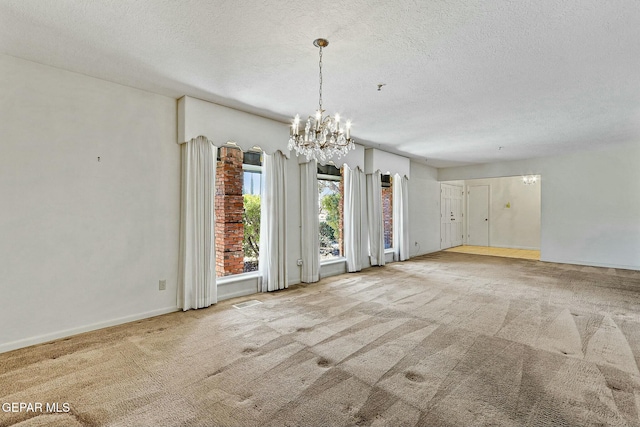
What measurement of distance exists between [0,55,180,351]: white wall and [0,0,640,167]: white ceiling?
13.3 inches

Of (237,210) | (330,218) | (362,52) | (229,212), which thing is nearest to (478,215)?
(330,218)

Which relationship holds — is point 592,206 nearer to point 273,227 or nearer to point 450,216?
point 450,216

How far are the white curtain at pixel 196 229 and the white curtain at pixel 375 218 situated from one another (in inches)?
149

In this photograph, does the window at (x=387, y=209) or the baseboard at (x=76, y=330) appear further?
the window at (x=387, y=209)

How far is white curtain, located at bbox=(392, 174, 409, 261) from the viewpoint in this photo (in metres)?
7.88

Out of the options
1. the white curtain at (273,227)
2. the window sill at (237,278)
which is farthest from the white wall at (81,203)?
the white curtain at (273,227)

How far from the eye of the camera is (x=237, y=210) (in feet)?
15.9

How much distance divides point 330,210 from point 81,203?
166 inches

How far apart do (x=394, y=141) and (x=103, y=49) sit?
5.01m

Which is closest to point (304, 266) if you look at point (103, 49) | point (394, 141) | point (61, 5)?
point (394, 141)

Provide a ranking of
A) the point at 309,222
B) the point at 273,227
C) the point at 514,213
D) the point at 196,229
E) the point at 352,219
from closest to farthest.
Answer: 1. the point at 196,229
2. the point at 273,227
3. the point at 309,222
4. the point at 352,219
5. the point at 514,213
